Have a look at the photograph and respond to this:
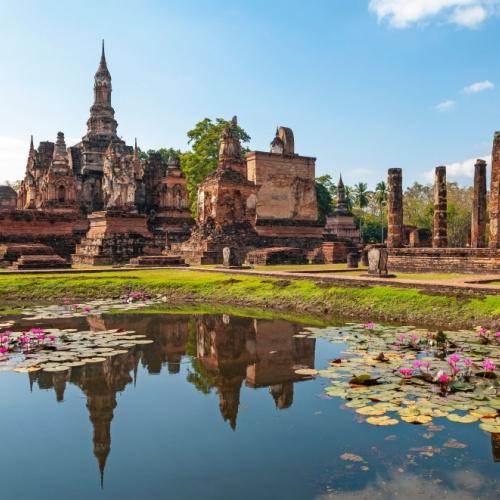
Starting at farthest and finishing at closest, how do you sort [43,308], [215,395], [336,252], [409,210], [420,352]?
[409,210] → [336,252] → [43,308] → [420,352] → [215,395]

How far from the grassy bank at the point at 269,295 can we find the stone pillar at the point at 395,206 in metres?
11.6

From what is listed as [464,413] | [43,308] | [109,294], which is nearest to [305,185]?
[109,294]

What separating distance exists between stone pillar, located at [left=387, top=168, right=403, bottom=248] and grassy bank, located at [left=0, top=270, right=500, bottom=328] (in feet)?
37.9

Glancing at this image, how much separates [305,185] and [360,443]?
139 ft

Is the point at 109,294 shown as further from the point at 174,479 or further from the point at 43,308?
the point at 174,479

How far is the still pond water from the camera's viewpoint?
4605mm

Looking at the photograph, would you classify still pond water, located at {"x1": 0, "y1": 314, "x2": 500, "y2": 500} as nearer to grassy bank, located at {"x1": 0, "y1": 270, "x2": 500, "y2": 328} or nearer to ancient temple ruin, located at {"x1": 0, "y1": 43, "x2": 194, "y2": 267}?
grassy bank, located at {"x1": 0, "y1": 270, "x2": 500, "y2": 328}

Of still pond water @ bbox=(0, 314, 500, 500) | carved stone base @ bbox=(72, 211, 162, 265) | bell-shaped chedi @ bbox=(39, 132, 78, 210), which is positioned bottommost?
still pond water @ bbox=(0, 314, 500, 500)

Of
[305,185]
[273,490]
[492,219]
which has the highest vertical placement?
[305,185]

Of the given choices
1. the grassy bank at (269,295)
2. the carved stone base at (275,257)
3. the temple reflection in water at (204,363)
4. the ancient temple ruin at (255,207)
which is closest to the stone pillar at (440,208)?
the carved stone base at (275,257)

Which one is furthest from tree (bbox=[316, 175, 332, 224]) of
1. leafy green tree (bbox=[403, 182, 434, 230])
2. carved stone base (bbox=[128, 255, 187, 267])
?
carved stone base (bbox=[128, 255, 187, 267])

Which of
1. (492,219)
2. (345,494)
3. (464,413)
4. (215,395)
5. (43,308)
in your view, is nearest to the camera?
(345,494)

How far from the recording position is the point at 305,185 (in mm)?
46906

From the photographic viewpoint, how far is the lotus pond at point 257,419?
15.4ft
